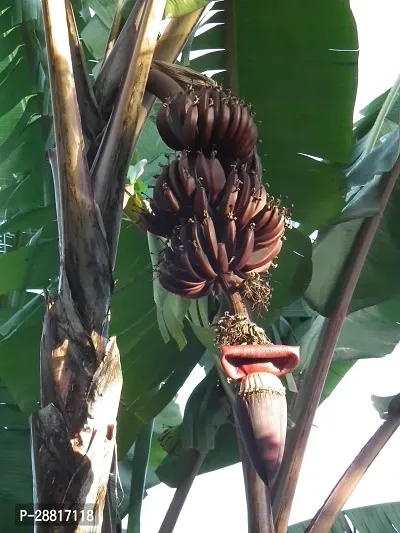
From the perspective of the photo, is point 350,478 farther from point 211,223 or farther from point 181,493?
point 211,223

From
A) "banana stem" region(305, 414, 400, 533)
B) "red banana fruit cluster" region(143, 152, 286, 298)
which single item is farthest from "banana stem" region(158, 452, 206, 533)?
"red banana fruit cluster" region(143, 152, 286, 298)

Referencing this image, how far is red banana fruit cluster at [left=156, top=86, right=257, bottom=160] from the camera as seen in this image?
0.79 m

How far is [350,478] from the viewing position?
1.51m

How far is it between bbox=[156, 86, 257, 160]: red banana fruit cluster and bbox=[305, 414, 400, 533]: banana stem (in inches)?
39.7

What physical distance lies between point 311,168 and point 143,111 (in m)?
0.55

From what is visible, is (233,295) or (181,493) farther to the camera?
(181,493)

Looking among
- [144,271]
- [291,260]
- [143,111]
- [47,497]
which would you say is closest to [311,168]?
[291,260]

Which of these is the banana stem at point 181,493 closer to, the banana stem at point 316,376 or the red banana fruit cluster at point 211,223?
the banana stem at point 316,376

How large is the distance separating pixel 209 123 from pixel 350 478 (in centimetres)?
108

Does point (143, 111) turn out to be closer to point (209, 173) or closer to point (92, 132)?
point (92, 132)

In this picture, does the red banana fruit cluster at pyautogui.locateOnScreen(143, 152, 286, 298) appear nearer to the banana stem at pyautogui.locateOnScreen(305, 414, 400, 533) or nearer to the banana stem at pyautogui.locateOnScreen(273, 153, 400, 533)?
the banana stem at pyautogui.locateOnScreen(273, 153, 400, 533)

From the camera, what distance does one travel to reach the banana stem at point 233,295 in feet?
2.10

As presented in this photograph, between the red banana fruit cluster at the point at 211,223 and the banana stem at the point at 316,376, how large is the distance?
0.71m

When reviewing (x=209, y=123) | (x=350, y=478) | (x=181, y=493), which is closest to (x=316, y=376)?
(x=350, y=478)
